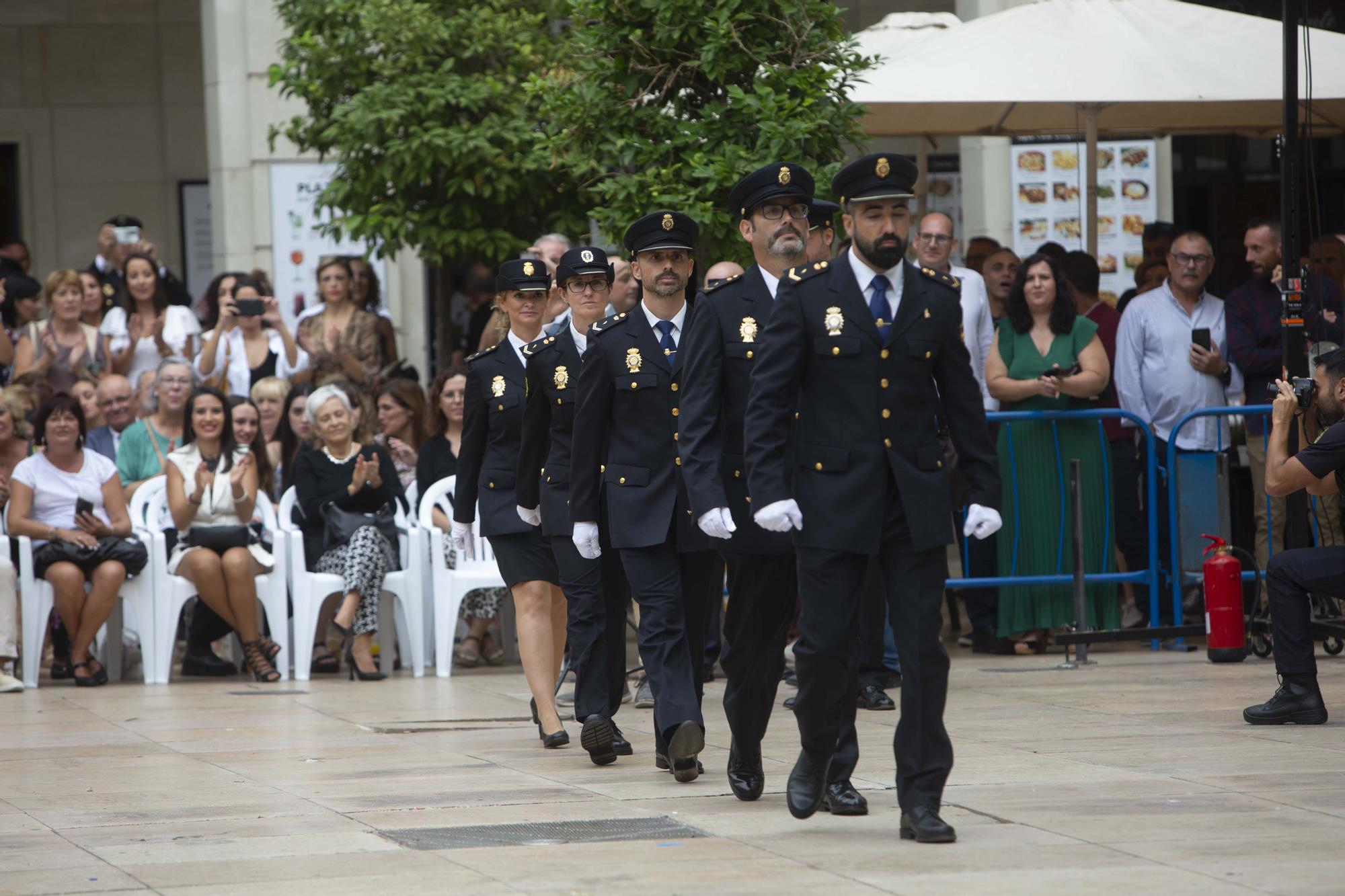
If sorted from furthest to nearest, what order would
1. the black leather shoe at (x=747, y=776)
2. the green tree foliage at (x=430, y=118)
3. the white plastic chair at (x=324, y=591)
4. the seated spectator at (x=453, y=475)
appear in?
1. the green tree foliage at (x=430, y=118)
2. the seated spectator at (x=453, y=475)
3. the white plastic chair at (x=324, y=591)
4. the black leather shoe at (x=747, y=776)

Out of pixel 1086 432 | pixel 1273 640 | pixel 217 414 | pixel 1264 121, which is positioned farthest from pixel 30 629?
pixel 1264 121

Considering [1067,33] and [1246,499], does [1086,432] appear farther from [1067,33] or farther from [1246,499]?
[1067,33]

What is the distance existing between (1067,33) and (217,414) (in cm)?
532

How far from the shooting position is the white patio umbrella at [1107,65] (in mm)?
11156

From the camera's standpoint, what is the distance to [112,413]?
12.3 meters

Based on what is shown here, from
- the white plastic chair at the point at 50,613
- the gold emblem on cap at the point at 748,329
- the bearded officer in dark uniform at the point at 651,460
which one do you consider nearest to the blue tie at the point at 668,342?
the bearded officer in dark uniform at the point at 651,460

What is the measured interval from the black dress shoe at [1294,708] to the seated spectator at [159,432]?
6.47m

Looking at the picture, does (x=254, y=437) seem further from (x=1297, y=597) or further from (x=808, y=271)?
(x=808, y=271)

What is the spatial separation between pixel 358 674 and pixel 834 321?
5775 millimetres

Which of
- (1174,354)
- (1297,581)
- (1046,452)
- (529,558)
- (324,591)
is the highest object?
(1174,354)

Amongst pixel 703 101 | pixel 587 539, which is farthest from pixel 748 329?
pixel 703 101

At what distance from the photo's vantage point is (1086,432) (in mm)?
10789

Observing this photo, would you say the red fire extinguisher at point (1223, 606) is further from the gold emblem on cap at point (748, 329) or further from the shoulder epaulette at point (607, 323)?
the gold emblem on cap at point (748, 329)

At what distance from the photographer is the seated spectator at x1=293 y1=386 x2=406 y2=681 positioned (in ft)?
36.3
